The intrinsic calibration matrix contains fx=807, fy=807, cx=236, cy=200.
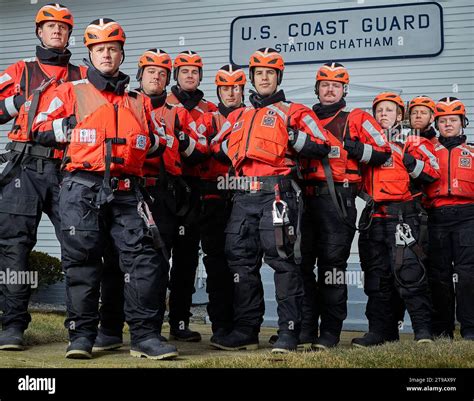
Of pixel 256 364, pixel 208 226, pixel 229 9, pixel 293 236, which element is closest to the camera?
pixel 256 364

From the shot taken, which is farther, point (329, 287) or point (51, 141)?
point (329, 287)

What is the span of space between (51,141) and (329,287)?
289 centimetres

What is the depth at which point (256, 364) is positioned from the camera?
5.79 meters

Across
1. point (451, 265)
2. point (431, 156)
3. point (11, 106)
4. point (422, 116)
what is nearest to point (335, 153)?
point (431, 156)

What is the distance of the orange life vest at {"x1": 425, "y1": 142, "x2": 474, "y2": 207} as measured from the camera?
836 cm

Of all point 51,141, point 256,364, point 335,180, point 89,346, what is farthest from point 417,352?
point 51,141

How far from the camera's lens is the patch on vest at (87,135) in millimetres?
6164

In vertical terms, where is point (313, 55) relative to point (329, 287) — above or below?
above

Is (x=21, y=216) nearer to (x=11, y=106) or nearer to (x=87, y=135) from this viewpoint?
(x=11, y=106)

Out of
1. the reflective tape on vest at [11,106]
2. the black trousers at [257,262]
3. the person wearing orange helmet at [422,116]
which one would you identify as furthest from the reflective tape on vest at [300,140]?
the reflective tape on vest at [11,106]

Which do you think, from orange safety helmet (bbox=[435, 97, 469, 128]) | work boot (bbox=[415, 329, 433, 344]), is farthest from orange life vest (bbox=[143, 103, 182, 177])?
orange safety helmet (bbox=[435, 97, 469, 128])

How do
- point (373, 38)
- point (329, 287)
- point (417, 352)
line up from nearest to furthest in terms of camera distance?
1. point (417, 352)
2. point (329, 287)
3. point (373, 38)

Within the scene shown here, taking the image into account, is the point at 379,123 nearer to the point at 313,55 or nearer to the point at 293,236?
the point at 293,236

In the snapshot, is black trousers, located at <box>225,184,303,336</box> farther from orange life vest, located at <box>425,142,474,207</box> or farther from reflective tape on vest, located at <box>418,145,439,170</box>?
orange life vest, located at <box>425,142,474,207</box>
